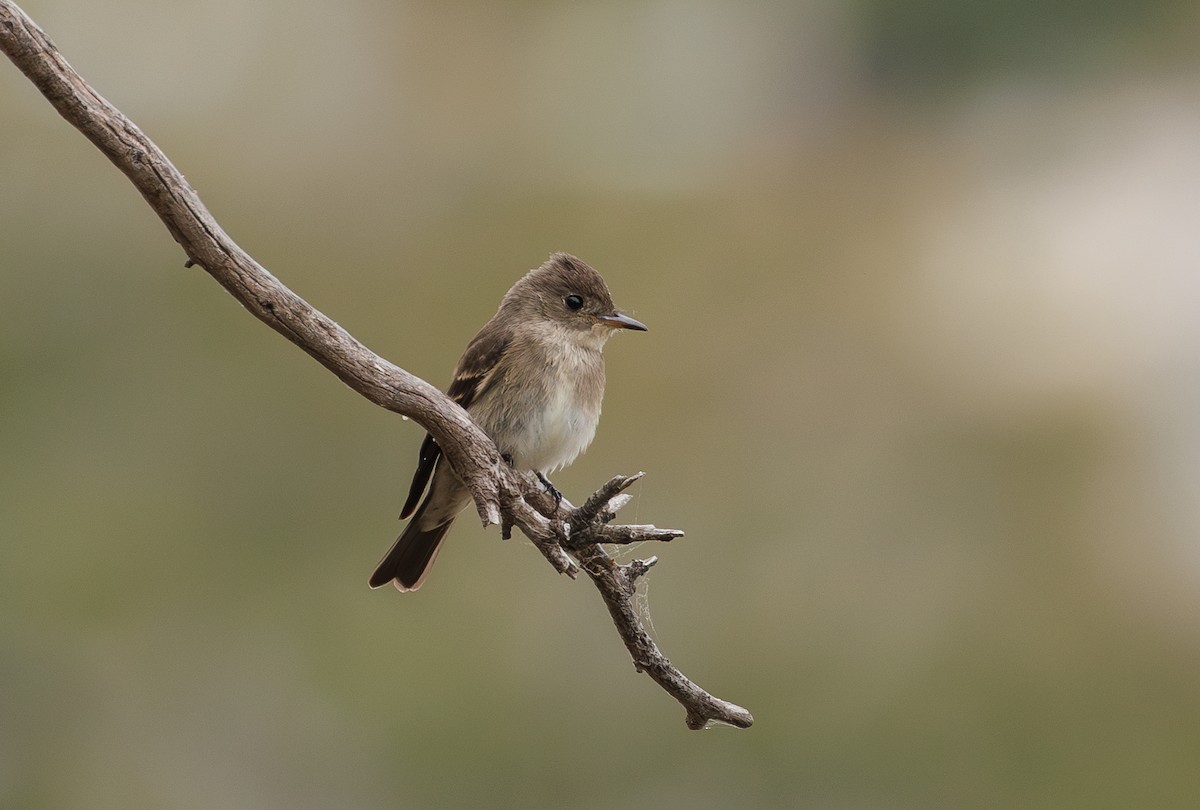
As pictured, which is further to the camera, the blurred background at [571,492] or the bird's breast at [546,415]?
the blurred background at [571,492]

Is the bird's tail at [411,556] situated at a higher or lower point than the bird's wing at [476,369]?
lower

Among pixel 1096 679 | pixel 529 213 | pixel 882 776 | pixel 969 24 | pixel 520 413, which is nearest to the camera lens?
pixel 520 413

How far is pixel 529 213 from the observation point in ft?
30.5

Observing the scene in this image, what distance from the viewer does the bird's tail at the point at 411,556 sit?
350 cm

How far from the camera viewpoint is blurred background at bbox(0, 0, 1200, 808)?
7.62 meters

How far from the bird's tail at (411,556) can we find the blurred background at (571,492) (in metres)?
3.79

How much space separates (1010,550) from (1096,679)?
99cm

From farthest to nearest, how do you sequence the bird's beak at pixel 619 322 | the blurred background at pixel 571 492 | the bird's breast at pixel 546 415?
the blurred background at pixel 571 492 < the bird's beak at pixel 619 322 < the bird's breast at pixel 546 415

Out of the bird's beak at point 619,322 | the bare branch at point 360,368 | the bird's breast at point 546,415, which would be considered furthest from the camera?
the bird's beak at point 619,322

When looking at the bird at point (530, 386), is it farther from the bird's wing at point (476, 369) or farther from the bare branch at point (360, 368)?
the bare branch at point (360, 368)

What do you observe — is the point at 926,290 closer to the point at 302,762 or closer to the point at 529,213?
the point at 529,213

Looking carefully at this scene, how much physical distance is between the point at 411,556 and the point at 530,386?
1.84 ft

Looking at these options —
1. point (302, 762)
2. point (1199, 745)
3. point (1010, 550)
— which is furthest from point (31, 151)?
point (1199, 745)

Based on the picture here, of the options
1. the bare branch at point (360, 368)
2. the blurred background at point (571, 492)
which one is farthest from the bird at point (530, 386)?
the blurred background at point (571, 492)
